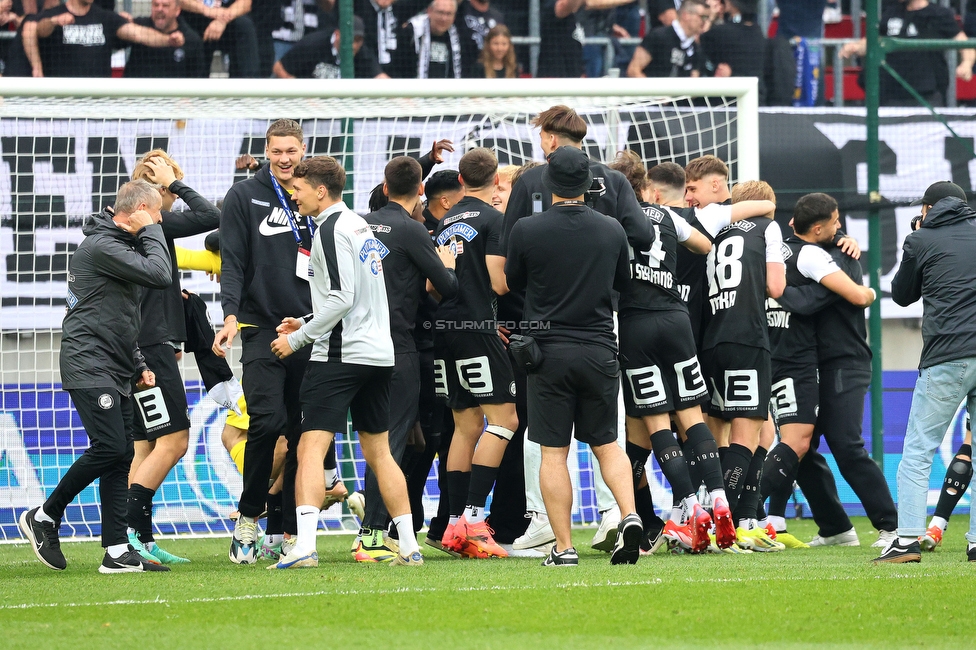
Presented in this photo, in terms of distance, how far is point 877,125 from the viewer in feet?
34.3

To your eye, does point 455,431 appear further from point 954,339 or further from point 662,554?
point 954,339

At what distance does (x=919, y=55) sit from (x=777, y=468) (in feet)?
21.4

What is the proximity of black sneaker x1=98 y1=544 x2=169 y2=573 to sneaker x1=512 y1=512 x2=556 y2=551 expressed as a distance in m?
2.07

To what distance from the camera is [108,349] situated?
645cm

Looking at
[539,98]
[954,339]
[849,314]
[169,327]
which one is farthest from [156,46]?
[954,339]

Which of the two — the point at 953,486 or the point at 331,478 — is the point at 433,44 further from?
the point at 953,486

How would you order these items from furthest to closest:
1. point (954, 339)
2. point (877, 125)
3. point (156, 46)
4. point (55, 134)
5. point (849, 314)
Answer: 1. point (156, 46)
2. point (877, 125)
3. point (55, 134)
4. point (849, 314)
5. point (954, 339)

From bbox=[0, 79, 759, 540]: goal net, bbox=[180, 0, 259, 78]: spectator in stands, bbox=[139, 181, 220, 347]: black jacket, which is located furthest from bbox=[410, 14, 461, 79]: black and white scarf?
bbox=[139, 181, 220, 347]: black jacket

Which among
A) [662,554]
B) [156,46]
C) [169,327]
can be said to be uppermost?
[156,46]

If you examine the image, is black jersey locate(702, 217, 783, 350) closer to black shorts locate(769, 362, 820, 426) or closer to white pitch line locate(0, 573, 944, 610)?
black shorts locate(769, 362, 820, 426)

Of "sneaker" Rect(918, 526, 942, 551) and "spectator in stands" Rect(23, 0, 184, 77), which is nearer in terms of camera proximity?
"sneaker" Rect(918, 526, 942, 551)

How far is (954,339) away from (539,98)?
3.99 m

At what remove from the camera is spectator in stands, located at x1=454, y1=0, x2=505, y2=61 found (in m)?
13.1

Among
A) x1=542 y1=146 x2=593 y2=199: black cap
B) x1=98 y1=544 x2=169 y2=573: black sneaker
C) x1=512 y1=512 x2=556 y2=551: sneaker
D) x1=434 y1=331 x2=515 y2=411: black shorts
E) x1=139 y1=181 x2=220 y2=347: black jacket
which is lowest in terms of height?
x1=512 y1=512 x2=556 y2=551: sneaker
